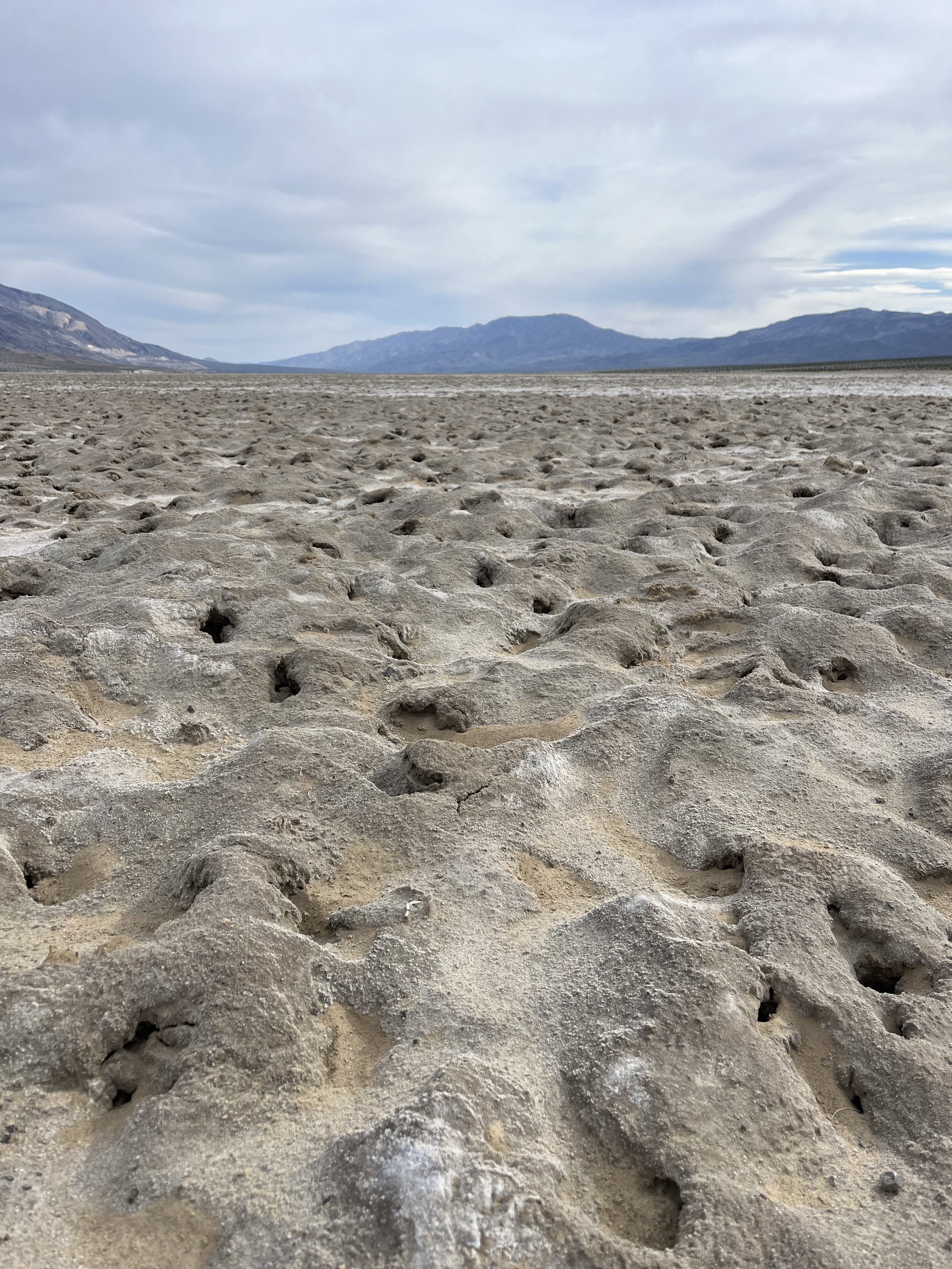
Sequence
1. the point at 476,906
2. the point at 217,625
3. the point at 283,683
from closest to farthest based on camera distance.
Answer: the point at 476,906, the point at 283,683, the point at 217,625

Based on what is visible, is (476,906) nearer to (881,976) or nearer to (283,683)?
(881,976)

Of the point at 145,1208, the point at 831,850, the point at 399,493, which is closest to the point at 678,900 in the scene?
the point at 831,850

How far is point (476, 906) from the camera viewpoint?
239 centimetres

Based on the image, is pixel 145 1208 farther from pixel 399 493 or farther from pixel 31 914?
pixel 399 493

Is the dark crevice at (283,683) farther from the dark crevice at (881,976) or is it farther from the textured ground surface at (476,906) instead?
the dark crevice at (881,976)

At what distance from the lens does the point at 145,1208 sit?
1.56 meters

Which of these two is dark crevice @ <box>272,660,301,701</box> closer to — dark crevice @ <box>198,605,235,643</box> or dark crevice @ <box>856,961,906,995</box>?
dark crevice @ <box>198,605,235,643</box>

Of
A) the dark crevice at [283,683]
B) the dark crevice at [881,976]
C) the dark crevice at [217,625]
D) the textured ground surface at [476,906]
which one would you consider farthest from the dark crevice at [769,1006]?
the dark crevice at [217,625]

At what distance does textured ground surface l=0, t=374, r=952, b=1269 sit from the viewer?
158 centimetres

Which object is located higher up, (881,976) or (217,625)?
(217,625)

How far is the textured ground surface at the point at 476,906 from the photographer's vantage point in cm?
158

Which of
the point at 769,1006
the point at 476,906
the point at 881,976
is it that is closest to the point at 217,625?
the point at 476,906

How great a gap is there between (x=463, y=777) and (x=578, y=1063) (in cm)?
124

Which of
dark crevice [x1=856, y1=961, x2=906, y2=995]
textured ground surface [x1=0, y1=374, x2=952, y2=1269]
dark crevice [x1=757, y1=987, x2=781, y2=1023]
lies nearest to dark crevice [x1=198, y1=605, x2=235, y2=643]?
textured ground surface [x1=0, y1=374, x2=952, y2=1269]
